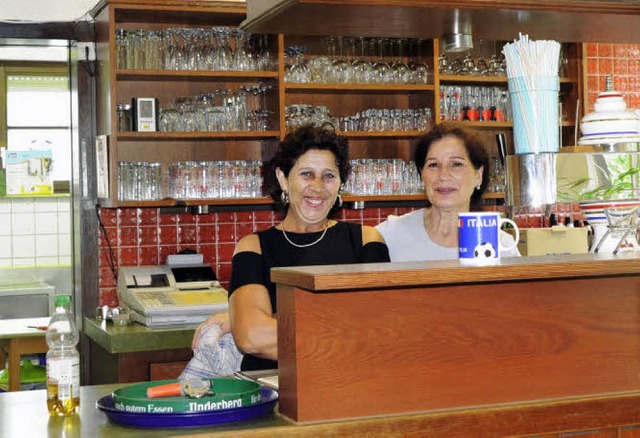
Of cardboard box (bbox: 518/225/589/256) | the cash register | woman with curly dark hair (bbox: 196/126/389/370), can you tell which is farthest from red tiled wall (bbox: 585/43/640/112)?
woman with curly dark hair (bbox: 196/126/389/370)

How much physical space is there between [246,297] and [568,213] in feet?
12.6

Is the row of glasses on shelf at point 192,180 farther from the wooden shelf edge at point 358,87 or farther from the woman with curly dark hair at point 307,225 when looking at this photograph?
the woman with curly dark hair at point 307,225

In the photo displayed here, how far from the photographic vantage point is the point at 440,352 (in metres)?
2.55

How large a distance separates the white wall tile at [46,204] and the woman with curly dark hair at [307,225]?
5.50m

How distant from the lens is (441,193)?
3.62 m

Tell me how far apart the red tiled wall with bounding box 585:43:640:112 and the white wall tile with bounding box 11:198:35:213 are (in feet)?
15.9

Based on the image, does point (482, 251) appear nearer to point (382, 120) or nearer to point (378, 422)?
point (378, 422)

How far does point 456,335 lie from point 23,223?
680cm

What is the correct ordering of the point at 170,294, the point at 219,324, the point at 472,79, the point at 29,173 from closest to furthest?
the point at 219,324, the point at 170,294, the point at 472,79, the point at 29,173

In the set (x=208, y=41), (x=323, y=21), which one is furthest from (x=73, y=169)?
(x=323, y=21)

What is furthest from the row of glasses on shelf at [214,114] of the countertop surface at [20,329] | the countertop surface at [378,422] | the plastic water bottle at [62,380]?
the plastic water bottle at [62,380]

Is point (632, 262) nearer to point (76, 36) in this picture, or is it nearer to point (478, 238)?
point (478, 238)

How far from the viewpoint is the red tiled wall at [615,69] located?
21.1 ft

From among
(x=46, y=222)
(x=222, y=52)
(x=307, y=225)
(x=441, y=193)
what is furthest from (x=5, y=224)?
(x=441, y=193)
